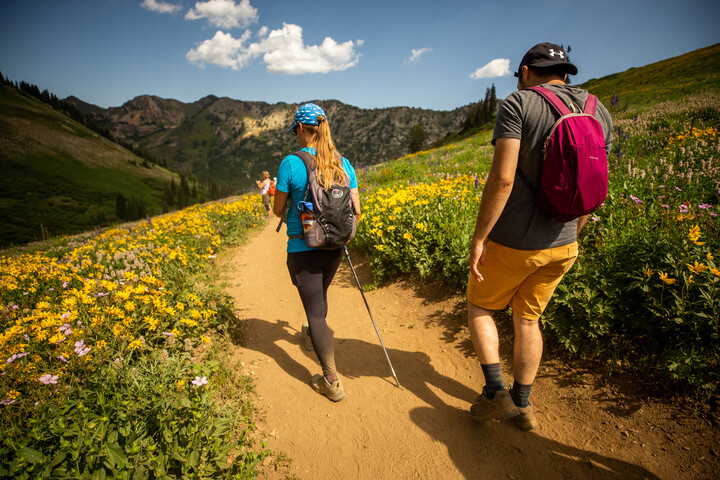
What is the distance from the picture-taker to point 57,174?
126m

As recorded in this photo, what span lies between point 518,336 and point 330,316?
3401 mm

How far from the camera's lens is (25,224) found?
93.2 metres

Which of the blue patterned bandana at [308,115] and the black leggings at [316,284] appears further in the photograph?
the black leggings at [316,284]

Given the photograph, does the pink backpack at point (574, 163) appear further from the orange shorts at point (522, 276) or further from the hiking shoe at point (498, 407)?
the hiking shoe at point (498, 407)

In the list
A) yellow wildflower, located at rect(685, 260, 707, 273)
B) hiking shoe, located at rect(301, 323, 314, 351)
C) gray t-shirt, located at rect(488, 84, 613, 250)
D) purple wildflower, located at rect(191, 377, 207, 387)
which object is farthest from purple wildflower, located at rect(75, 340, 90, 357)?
yellow wildflower, located at rect(685, 260, 707, 273)

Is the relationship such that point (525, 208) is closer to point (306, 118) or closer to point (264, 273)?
point (306, 118)

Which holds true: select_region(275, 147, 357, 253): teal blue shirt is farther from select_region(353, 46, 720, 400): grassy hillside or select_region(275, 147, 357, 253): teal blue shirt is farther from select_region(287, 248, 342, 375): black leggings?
select_region(353, 46, 720, 400): grassy hillside

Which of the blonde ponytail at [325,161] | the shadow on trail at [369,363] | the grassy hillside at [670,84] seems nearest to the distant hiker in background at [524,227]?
the shadow on trail at [369,363]

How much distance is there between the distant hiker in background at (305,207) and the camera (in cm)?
302

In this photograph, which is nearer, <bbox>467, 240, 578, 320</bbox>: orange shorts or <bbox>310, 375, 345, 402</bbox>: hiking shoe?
<bbox>467, 240, 578, 320</bbox>: orange shorts

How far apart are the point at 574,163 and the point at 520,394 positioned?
6.78ft

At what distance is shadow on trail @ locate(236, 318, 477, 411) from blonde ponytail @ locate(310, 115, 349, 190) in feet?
8.21

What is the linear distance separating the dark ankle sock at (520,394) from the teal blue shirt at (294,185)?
92.1 inches

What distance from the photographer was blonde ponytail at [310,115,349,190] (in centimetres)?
300
